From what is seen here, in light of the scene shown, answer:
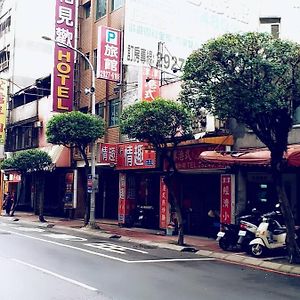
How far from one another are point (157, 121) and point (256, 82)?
14.8ft

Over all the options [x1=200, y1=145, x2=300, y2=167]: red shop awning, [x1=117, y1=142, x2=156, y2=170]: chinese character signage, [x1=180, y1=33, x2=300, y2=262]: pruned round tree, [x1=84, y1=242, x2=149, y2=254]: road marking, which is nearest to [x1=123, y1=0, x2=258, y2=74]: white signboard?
[x1=117, y1=142, x2=156, y2=170]: chinese character signage

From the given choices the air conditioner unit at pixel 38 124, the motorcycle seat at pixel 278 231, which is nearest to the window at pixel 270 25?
the motorcycle seat at pixel 278 231

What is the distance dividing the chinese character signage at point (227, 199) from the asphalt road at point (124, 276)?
3473 mm

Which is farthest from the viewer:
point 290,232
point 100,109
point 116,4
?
point 100,109

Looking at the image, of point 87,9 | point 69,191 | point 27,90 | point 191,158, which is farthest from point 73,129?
point 27,90

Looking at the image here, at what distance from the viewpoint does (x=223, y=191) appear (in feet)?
59.3

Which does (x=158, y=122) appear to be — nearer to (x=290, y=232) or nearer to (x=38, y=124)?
(x=290, y=232)

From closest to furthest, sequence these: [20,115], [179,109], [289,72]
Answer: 1. [289,72]
2. [179,109]
3. [20,115]

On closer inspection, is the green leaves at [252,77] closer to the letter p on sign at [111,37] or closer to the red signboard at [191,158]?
the red signboard at [191,158]

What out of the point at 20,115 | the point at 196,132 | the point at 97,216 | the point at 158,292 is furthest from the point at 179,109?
the point at 20,115

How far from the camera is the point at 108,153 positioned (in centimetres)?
2352

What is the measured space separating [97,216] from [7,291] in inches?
788

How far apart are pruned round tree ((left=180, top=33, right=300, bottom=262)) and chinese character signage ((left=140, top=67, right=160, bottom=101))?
7924 millimetres

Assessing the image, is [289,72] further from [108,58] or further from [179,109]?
[108,58]
